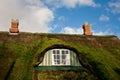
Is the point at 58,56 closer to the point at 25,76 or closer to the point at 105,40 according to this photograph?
the point at 25,76

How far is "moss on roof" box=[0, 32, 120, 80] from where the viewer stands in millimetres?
15336

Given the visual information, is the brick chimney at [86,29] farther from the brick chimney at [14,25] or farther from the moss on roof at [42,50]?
the brick chimney at [14,25]

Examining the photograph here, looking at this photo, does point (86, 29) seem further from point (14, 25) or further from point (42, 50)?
point (42, 50)

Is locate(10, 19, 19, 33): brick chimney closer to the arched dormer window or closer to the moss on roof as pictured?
the moss on roof

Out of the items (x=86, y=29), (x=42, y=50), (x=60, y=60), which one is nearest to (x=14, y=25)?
(x=42, y=50)

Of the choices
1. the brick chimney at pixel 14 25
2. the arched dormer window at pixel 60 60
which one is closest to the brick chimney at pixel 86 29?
the arched dormer window at pixel 60 60

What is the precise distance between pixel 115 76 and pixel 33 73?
5824 millimetres

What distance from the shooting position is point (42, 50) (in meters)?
17.1

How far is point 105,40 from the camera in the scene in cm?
2269

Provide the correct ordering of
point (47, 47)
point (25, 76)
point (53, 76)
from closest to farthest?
point (25, 76)
point (53, 76)
point (47, 47)

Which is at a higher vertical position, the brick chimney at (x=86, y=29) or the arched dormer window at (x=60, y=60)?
the brick chimney at (x=86, y=29)

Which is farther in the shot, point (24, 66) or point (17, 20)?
point (17, 20)

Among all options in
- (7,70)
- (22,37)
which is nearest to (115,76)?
(7,70)

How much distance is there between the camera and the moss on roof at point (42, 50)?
15.3 m
